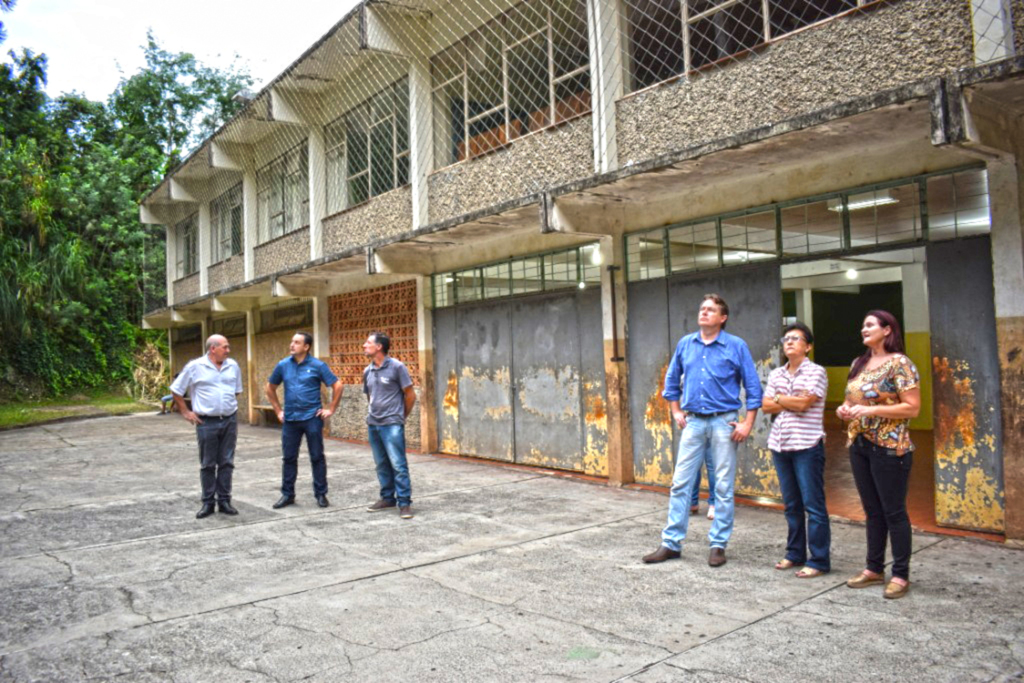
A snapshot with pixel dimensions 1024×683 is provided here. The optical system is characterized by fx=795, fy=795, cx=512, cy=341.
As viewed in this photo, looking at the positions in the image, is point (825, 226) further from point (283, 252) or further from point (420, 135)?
point (283, 252)

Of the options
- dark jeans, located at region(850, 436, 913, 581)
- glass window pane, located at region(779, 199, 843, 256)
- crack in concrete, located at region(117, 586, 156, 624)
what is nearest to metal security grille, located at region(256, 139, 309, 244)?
glass window pane, located at region(779, 199, 843, 256)

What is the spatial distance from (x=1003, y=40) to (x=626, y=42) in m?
3.87

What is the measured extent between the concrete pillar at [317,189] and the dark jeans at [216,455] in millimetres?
7097

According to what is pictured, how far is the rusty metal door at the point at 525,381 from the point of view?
29.5ft

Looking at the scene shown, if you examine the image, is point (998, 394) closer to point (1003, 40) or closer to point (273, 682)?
point (1003, 40)

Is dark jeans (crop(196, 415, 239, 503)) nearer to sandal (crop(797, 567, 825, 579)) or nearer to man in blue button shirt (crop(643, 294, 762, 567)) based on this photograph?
man in blue button shirt (crop(643, 294, 762, 567))

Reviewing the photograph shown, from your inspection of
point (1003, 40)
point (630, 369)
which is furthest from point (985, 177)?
point (630, 369)

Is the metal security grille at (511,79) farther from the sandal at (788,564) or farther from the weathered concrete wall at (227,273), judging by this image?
the weathered concrete wall at (227,273)

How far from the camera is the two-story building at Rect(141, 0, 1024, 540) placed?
5605mm

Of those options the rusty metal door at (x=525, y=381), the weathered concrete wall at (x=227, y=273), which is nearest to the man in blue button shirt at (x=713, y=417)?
the rusty metal door at (x=525, y=381)

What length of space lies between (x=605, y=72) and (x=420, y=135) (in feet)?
12.3

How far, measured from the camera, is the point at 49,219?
66.7 feet

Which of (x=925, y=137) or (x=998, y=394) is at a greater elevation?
(x=925, y=137)

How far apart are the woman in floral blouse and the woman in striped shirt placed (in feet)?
0.86
